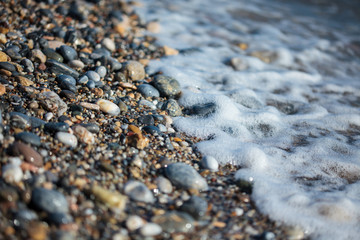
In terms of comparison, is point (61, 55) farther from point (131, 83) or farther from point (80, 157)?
point (80, 157)

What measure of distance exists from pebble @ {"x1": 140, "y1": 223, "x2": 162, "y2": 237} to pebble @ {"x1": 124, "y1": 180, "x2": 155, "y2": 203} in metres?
0.21

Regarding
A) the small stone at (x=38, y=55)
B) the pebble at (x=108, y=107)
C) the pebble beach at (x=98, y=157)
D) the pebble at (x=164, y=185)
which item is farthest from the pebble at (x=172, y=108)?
the small stone at (x=38, y=55)

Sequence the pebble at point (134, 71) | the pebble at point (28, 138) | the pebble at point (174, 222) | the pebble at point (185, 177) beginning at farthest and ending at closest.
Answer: the pebble at point (134, 71) < the pebble at point (185, 177) < the pebble at point (28, 138) < the pebble at point (174, 222)

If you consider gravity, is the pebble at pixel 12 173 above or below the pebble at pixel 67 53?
below

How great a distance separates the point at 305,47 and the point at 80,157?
447 cm

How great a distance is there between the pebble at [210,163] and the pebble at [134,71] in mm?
1297

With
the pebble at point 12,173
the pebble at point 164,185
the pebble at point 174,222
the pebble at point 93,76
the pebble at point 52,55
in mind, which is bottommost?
the pebble at point 164,185

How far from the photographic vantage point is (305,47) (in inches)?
197

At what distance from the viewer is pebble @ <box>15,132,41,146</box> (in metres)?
1.84

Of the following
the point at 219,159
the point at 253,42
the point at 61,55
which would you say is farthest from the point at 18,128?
the point at 253,42

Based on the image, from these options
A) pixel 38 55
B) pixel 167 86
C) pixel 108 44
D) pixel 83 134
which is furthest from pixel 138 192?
pixel 108 44

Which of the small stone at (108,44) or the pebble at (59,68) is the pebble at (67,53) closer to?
the pebble at (59,68)

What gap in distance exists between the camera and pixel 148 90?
2855 mm

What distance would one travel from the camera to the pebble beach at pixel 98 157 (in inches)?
60.4
